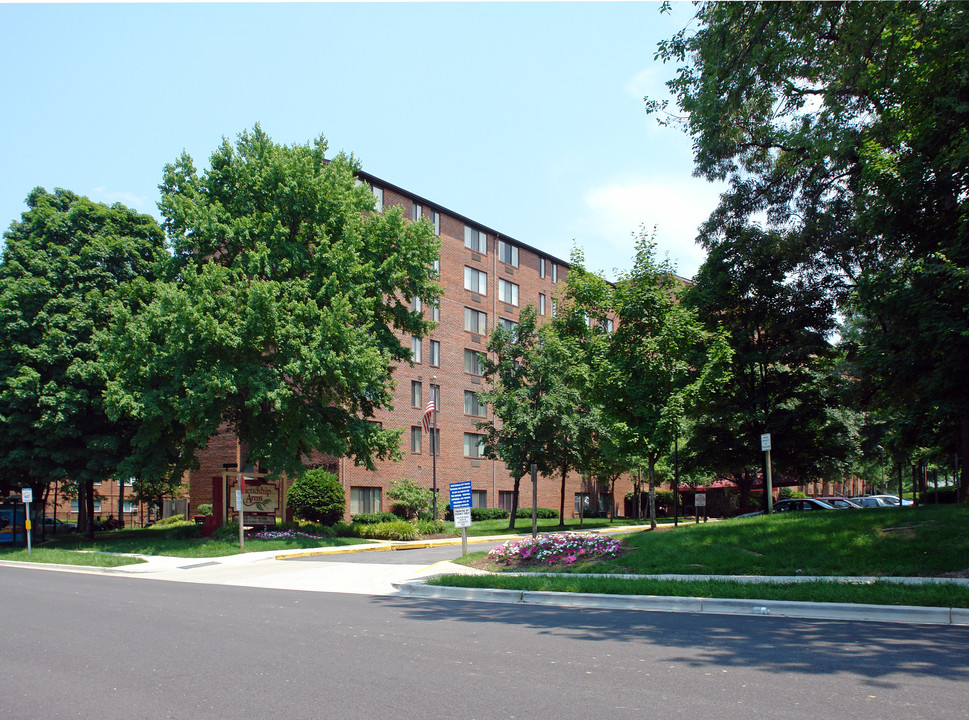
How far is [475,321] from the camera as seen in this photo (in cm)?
5041

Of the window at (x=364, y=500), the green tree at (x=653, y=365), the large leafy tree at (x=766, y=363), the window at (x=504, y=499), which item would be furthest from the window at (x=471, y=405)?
the green tree at (x=653, y=365)

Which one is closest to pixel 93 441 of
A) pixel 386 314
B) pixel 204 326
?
pixel 204 326

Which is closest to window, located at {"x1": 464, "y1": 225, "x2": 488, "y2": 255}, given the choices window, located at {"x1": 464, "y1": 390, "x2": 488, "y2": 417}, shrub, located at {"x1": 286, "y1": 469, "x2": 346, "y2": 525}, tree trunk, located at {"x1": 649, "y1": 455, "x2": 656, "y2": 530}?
window, located at {"x1": 464, "y1": 390, "x2": 488, "y2": 417}

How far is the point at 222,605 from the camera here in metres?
12.9

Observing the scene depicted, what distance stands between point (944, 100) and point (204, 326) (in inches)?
861

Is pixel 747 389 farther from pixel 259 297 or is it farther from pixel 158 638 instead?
pixel 158 638

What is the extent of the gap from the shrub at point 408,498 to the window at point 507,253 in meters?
19.2

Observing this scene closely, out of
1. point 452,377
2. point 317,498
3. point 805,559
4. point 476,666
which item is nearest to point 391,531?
point 317,498

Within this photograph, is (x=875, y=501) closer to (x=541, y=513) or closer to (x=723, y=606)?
(x=541, y=513)

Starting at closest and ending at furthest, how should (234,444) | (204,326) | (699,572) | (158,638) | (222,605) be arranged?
(158,638) → (222,605) → (699,572) → (204,326) → (234,444)

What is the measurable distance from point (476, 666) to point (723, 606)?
16.8 feet

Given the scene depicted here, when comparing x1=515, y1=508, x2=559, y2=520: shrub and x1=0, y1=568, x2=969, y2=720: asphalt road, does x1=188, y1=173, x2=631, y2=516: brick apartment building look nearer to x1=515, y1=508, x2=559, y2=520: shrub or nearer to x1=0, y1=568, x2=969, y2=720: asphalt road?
x1=515, y1=508, x2=559, y2=520: shrub

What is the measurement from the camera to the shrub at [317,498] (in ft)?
119

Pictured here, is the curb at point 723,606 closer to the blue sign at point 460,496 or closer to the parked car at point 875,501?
the blue sign at point 460,496
